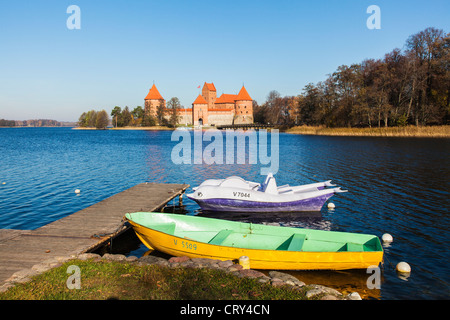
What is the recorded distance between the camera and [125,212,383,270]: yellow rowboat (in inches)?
324

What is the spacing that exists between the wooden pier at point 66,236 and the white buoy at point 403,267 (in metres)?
8.99

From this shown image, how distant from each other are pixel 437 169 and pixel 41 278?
2823 cm

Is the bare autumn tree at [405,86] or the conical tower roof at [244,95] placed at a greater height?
the conical tower roof at [244,95]

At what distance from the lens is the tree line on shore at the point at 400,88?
55562 millimetres

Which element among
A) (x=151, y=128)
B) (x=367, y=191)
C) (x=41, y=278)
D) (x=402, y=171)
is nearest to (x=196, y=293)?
(x=41, y=278)

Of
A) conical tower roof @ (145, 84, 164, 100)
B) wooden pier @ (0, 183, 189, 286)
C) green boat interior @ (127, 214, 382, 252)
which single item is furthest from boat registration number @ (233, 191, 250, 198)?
conical tower roof @ (145, 84, 164, 100)

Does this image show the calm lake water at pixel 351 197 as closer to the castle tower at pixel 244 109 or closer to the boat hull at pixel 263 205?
the boat hull at pixel 263 205

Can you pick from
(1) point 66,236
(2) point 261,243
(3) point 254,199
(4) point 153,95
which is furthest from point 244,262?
(4) point 153,95

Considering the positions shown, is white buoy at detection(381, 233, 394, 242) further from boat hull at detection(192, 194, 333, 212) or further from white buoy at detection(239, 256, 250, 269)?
white buoy at detection(239, 256, 250, 269)

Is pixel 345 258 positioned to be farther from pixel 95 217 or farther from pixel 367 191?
pixel 367 191

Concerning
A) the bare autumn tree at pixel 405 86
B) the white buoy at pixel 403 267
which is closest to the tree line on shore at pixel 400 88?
the bare autumn tree at pixel 405 86

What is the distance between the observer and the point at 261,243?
369 inches

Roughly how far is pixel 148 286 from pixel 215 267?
5.95 feet

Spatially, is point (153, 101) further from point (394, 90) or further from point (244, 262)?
point (244, 262)
